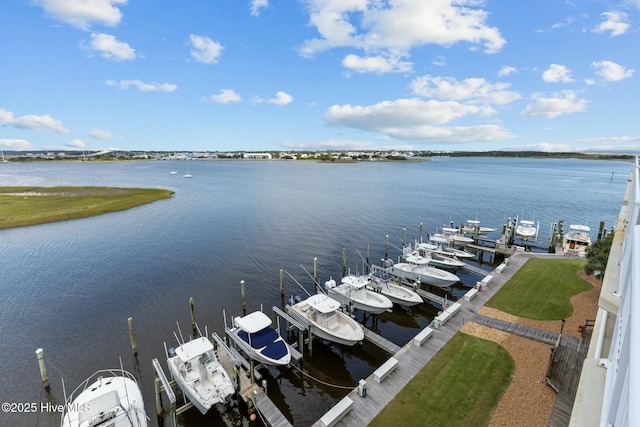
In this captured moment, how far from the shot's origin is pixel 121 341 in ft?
73.6

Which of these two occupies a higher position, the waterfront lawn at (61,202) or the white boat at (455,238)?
the waterfront lawn at (61,202)

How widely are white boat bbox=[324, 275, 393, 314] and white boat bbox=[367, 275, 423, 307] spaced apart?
47.8 inches

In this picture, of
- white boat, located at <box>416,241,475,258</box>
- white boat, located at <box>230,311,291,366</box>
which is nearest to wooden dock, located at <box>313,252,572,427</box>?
white boat, located at <box>230,311,291,366</box>

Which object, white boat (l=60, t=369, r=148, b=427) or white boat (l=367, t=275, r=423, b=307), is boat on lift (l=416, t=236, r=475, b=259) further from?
white boat (l=60, t=369, r=148, b=427)

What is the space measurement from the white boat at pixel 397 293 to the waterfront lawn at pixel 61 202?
54900 mm

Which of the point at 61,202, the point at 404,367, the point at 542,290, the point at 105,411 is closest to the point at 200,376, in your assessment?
the point at 105,411

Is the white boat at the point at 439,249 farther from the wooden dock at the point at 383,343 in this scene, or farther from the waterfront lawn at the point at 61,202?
the waterfront lawn at the point at 61,202

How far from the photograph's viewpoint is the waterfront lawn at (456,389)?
45.2ft

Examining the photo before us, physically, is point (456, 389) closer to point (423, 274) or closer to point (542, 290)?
point (423, 274)

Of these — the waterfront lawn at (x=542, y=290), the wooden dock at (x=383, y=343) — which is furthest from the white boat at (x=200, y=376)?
the waterfront lawn at (x=542, y=290)

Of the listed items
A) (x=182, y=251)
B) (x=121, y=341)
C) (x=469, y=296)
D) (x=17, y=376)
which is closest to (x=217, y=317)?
(x=121, y=341)

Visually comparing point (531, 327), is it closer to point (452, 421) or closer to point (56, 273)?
point (452, 421)

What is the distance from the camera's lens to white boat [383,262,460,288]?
93.2 feet

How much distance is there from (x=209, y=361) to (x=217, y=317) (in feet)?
26.7
